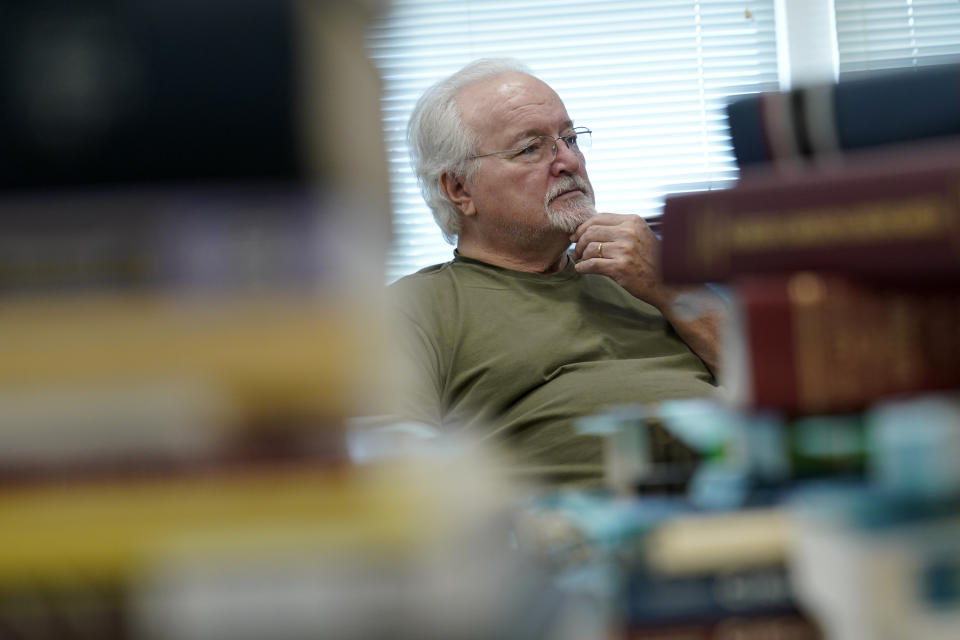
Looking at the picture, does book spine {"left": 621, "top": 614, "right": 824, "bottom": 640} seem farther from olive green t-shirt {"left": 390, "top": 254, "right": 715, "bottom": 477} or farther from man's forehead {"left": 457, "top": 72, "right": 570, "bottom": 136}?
man's forehead {"left": 457, "top": 72, "right": 570, "bottom": 136}

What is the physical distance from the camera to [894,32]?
2.85 m

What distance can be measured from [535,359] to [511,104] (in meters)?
0.62

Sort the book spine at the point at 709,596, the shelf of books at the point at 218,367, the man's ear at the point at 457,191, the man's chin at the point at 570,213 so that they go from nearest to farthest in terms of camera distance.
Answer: the shelf of books at the point at 218,367 → the book spine at the point at 709,596 → the man's chin at the point at 570,213 → the man's ear at the point at 457,191

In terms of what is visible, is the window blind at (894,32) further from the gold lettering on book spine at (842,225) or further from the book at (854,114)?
the gold lettering on book spine at (842,225)

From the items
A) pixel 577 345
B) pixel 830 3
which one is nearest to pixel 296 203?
pixel 577 345

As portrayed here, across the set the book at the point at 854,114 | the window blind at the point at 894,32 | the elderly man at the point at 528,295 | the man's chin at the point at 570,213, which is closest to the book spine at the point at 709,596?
the book at the point at 854,114

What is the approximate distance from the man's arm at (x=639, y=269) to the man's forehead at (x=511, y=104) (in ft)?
1.02

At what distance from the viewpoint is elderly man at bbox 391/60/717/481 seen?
63.5 inches

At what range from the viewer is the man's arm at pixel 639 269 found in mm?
1751

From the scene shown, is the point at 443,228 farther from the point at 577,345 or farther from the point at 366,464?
the point at 366,464

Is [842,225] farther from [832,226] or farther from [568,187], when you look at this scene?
[568,187]

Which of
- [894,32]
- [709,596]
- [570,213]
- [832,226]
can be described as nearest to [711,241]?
[832,226]

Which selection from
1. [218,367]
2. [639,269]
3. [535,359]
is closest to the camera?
[218,367]

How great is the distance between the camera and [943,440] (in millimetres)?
377
